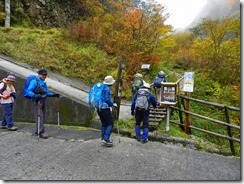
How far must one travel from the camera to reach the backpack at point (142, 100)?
5.40m

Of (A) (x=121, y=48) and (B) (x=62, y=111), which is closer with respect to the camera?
(B) (x=62, y=111)

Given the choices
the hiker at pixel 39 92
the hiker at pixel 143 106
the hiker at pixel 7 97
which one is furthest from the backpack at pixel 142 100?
the hiker at pixel 7 97

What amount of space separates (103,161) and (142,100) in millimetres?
1868

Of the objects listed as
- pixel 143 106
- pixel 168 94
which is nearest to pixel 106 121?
pixel 143 106

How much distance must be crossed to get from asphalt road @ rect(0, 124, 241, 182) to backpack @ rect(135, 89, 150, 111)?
900 mm

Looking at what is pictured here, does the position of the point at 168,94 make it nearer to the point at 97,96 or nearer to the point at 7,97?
the point at 97,96

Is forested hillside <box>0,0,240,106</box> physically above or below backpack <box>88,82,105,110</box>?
above

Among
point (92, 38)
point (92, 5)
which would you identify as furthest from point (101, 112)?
point (92, 5)

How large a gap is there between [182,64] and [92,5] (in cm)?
1007

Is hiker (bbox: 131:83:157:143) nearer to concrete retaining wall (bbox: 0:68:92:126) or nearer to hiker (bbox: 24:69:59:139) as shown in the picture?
concrete retaining wall (bbox: 0:68:92:126)

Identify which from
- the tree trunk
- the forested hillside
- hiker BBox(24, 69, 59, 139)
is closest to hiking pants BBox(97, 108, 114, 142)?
hiker BBox(24, 69, 59, 139)

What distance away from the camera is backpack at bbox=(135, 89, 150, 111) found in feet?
17.7

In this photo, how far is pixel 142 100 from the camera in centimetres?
542

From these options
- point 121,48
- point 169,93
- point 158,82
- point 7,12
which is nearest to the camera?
point 169,93
